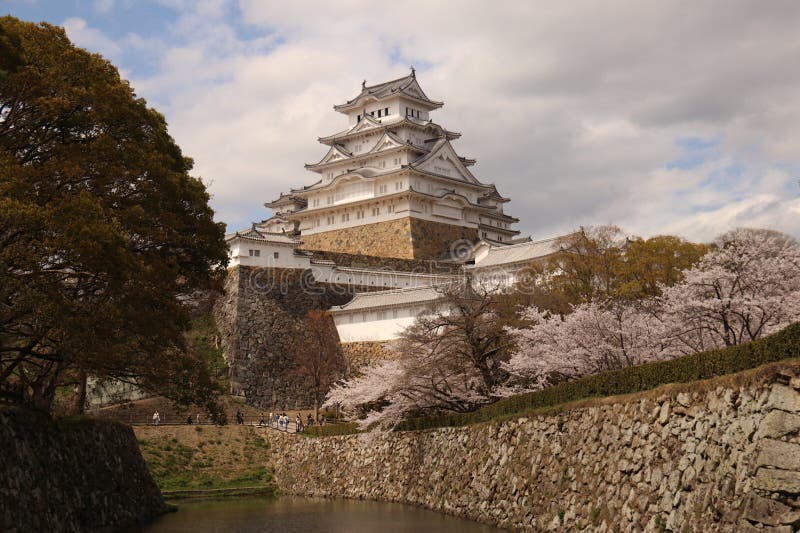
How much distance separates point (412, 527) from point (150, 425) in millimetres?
17926

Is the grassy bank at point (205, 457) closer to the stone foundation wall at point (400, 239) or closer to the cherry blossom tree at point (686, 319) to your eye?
the cherry blossom tree at point (686, 319)

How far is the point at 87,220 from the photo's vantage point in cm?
1386

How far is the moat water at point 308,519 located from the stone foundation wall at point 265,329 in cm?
1263

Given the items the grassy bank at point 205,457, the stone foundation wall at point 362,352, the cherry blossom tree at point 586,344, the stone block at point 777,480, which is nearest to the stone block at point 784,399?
the stone block at point 777,480

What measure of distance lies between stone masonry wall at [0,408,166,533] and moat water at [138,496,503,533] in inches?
38.1

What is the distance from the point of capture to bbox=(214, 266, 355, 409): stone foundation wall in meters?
40.2

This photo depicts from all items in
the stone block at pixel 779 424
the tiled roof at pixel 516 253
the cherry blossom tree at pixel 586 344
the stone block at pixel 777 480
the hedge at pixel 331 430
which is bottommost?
the stone block at pixel 777 480

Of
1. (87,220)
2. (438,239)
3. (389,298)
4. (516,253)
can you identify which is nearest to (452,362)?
(87,220)

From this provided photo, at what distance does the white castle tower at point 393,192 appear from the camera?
51.2 m

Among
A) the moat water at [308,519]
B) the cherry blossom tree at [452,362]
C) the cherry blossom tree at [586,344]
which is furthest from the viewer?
the cherry blossom tree at [452,362]

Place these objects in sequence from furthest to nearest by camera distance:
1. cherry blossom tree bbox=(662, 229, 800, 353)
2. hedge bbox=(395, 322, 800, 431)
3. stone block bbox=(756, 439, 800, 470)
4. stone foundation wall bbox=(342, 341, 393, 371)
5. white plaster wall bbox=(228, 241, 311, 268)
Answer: white plaster wall bbox=(228, 241, 311, 268) < stone foundation wall bbox=(342, 341, 393, 371) < cherry blossom tree bbox=(662, 229, 800, 353) < hedge bbox=(395, 322, 800, 431) < stone block bbox=(756, 439, 800, 470)

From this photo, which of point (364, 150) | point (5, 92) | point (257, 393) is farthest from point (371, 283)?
point (5, 92)

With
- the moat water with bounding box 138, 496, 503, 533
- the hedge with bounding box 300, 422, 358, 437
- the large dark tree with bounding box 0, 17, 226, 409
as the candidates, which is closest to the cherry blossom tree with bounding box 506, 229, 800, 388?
the moat water with bounding box 138, 496, 503, 533

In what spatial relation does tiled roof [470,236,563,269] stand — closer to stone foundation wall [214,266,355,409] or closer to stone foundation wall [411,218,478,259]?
stone foundation wall [411,218,478,259]
